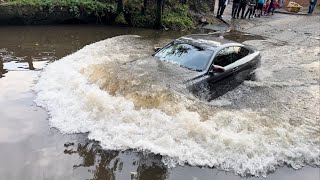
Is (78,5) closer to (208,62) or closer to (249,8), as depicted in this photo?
(249,8)

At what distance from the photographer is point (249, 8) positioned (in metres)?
22.4

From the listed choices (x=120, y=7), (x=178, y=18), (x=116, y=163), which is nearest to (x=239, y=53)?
(x=116, y=163)

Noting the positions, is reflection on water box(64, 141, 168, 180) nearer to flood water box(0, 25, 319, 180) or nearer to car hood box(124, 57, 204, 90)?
flood water box(0, 25, 319, 180)

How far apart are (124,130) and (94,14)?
12.3m

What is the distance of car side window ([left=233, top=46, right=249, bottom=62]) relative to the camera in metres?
9.13

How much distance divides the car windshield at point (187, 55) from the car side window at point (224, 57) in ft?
0.75

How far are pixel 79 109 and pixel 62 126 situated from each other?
663 millimetres

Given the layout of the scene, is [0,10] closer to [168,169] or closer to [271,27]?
[168,169]

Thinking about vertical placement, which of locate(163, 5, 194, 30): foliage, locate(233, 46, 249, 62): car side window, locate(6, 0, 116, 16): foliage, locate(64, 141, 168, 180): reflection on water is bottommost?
locate(64, 141, 168, 180): reflection on water

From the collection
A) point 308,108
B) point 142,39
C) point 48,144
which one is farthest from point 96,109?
point 142,39

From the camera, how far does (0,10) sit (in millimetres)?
15352

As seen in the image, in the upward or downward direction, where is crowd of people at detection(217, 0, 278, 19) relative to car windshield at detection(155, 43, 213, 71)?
downward

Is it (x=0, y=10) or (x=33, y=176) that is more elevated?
(x=0, y=10)

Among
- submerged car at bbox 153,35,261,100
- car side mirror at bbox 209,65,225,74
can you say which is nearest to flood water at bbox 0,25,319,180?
submerged car at bbox 153,35,261,100
